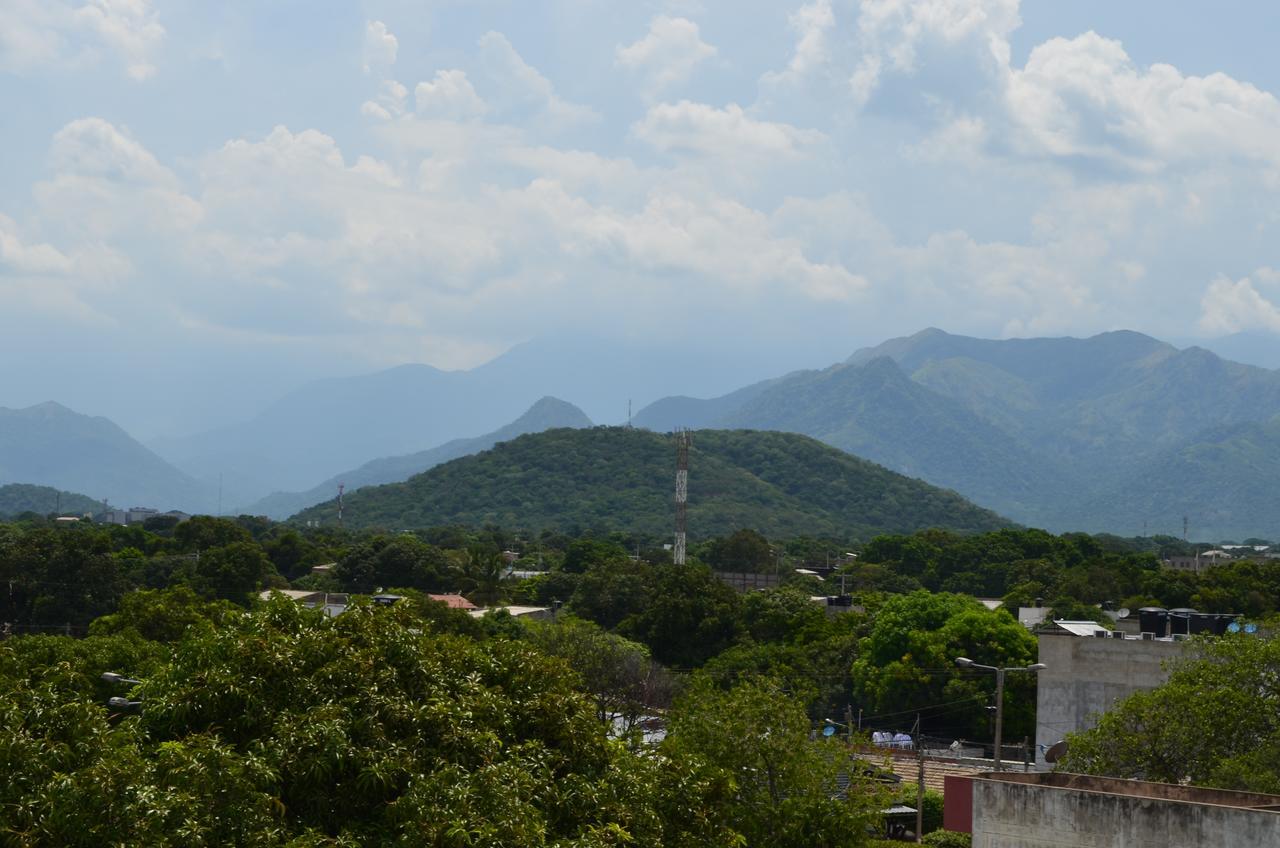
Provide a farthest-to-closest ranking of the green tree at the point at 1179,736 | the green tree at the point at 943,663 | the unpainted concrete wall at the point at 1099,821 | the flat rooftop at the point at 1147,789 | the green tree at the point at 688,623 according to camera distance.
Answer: the green tree at the point at 688,623 → the green tree at the point at 943,663 → the green tree at the point at 1179,736 → the flat rooftop at the point at 1147,789 → the unpainted concrete wall at the point at 1099,821

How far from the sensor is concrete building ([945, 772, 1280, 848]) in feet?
66.6

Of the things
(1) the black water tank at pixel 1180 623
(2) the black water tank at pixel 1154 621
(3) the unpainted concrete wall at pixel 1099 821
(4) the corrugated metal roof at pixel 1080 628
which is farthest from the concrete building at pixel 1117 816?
(2) the black water tank at pixel 1154 621

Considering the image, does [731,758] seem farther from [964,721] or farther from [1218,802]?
[964,721]

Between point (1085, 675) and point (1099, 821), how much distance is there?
32.6 metres

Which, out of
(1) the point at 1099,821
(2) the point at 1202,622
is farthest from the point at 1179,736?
(2) the point at 1202,622

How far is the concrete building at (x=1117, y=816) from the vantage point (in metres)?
20.3

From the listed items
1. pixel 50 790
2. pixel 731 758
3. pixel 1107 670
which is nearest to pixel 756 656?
pixel 1107 670

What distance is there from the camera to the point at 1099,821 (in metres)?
21.5

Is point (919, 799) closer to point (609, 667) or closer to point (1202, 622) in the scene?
point (609, 667)

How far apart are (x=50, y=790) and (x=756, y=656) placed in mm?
50095

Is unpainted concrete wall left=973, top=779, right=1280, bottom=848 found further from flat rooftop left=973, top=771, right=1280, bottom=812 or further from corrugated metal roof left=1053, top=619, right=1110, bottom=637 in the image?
corrugated metal roof left=1053, top=619, right=1110, bottom=637

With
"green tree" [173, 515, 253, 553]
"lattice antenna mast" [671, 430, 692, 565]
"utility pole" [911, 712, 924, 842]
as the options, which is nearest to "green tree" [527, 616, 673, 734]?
"utility pole" [911, 712, 924, 842]

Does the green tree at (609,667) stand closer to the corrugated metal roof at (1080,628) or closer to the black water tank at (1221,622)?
the corrugated metal roof at (1080,628)

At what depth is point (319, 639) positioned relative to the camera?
23516 mm
